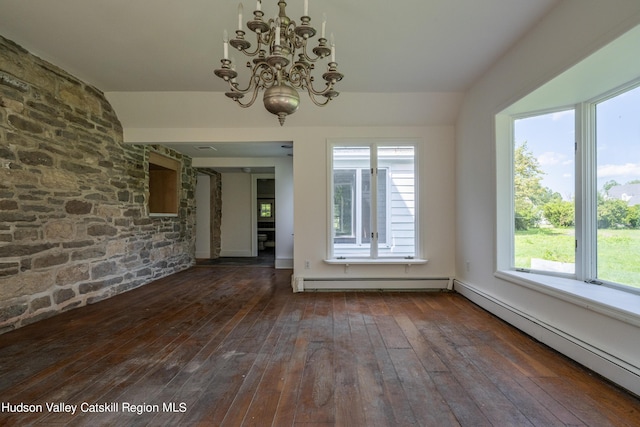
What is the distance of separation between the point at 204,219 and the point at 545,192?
7133 mm

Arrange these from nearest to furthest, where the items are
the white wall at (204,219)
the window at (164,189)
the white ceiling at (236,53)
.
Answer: the white ceiling at (236,53)
the window at (164,189)
the white wall at (204,219)

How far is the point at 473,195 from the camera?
3.68m

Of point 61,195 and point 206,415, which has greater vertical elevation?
point 61,195

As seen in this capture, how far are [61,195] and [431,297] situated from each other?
4708mm

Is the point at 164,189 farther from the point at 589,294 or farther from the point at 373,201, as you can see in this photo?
the point at 589,294

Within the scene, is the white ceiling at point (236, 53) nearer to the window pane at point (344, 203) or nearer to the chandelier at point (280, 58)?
the chandelier at point (280, 58)

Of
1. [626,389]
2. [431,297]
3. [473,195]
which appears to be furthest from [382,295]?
[626,389]

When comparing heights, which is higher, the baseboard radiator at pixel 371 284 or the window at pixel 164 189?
the window at pixel 164 189

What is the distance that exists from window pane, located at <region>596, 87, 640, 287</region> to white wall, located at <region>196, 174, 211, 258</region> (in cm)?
740

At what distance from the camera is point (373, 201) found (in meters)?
4.32

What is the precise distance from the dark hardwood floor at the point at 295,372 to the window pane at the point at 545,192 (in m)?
0.83

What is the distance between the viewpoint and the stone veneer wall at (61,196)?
2.78 meters

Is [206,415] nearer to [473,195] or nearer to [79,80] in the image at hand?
[473,195]

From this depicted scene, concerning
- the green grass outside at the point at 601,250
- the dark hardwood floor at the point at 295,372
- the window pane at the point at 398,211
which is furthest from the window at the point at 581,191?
the window pane at the point at 398,211
